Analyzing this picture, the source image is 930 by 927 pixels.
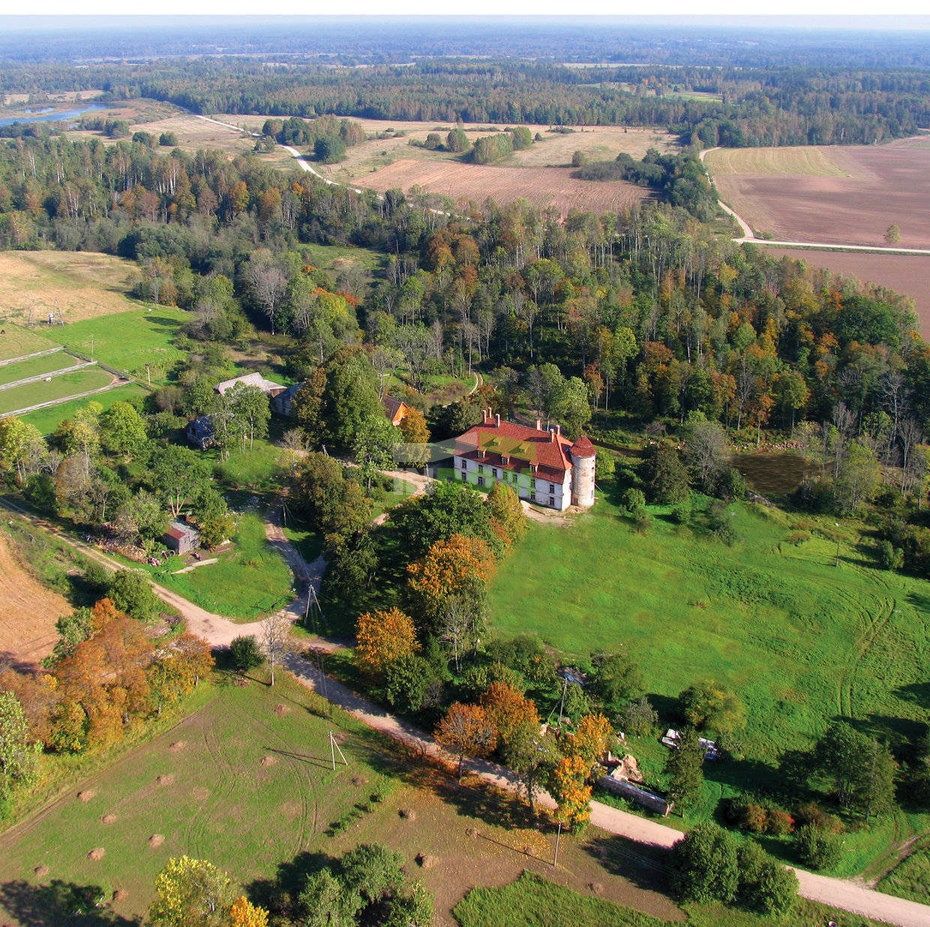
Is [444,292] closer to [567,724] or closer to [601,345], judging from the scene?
[601,345]

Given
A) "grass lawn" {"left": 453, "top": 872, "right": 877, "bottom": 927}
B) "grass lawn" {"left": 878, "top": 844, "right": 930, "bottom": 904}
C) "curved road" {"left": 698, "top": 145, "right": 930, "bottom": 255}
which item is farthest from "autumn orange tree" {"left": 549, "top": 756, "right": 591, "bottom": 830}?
"curved road" {"left": 698, "top": 145, "right": 930, "bottom": 255}

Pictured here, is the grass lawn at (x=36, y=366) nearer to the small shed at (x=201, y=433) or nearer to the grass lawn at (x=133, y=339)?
the grass lawn at (x=133, y=339)

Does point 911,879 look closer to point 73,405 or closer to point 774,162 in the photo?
point 73,405

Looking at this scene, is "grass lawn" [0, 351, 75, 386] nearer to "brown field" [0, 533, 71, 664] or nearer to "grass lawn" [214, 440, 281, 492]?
"grass lawn" [214, 440, 281, 492]

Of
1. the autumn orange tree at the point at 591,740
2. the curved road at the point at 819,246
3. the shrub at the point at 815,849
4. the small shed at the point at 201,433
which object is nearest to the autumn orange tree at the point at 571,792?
the autumn orange tree at the point at 591,740

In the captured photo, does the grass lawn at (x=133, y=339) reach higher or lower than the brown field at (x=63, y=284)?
lower
